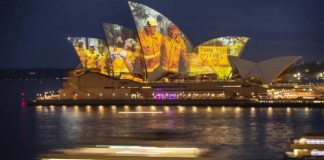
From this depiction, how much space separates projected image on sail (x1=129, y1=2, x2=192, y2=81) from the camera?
151 ft

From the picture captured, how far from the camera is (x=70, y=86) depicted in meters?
50.1

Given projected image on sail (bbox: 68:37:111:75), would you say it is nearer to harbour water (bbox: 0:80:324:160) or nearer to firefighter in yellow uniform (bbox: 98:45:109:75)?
firefighter in yellow uniform (bbox: 98:45:109:75)

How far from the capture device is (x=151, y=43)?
156ft

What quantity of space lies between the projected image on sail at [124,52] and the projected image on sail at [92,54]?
0.79m

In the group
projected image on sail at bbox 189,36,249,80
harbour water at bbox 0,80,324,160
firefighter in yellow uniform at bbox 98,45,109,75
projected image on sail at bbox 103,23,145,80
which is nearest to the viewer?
harbour water at bbox 0,80,324,160

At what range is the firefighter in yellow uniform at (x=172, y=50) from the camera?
4731 centimetres

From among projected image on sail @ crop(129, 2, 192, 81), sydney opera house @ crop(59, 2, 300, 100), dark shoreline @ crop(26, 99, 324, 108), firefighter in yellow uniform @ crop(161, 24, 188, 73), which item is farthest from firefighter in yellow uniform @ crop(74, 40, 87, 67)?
firefighter in yellow uniform @ crop(161, 24, 188, 73)

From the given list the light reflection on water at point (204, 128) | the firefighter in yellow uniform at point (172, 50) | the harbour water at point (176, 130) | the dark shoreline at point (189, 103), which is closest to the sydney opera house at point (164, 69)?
the firefighter in yellow uniform at point (172, 50)

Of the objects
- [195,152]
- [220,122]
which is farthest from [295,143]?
[220,122]

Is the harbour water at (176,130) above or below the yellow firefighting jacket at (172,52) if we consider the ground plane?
below

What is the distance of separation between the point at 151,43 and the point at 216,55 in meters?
5.46

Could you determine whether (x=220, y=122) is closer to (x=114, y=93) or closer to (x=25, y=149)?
(x=25, y=149)

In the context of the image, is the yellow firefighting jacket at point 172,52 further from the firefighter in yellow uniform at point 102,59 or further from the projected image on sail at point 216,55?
the firefighter in yellow uniform at point 102,59

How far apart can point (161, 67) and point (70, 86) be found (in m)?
7.34
